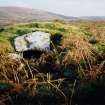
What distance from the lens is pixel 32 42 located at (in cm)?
1168

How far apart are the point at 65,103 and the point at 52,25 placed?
178 inches

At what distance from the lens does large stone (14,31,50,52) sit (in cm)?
1151

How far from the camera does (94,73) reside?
9945mm

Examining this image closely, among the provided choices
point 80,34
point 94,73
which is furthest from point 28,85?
point 80,34

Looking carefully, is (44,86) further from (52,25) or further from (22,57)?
(52,25)

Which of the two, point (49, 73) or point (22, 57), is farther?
point (22, 57)

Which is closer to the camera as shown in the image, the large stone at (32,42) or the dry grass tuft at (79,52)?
the dry grass tuft at (79,52)

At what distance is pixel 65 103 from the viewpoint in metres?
Result: 9.27

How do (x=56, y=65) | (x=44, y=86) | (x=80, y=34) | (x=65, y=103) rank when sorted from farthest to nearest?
(x=80, y=34), (x=56, y=65), (x=44, y=86), (x=65, y=103)

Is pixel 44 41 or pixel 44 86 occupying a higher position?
pixel 44 41

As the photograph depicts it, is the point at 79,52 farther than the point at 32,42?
No

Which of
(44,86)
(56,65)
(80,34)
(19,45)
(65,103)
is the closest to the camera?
(65,103)

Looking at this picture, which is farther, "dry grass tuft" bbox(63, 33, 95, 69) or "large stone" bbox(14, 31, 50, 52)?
"large stone" bbox(14, 31, 50, 52)

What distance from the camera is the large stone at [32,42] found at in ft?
37.8
